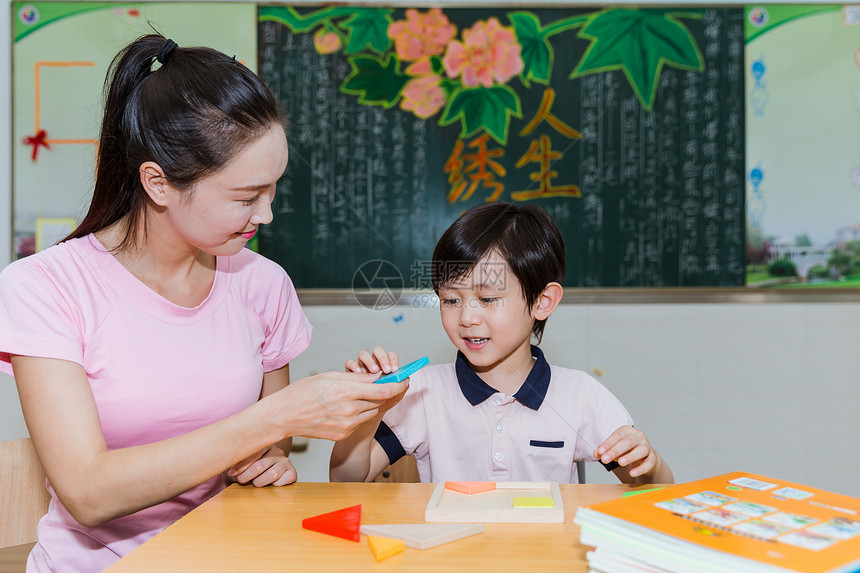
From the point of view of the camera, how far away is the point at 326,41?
239 cm

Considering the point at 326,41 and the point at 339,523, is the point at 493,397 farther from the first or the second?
the point at 326,41

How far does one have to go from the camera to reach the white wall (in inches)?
94.0

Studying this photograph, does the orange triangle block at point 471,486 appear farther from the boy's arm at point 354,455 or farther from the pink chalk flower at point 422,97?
the pink chalk flower at point 422,97

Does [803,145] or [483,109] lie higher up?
[483,109]

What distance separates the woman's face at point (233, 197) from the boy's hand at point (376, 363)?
0.25m

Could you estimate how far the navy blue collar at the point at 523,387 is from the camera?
4.10 ft

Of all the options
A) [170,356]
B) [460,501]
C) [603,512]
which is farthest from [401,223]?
[603,512]

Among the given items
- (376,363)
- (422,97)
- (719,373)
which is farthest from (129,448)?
(719,373)

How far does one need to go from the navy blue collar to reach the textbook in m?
0.48

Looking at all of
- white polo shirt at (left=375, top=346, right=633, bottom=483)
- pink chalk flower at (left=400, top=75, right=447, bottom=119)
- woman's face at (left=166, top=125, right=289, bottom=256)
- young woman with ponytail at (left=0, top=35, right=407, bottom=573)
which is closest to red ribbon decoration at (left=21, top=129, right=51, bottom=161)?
pink chalk flower at (left=400, top=75, right=447, bottom=119)

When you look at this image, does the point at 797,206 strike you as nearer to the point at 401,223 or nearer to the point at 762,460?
the point at 762,460

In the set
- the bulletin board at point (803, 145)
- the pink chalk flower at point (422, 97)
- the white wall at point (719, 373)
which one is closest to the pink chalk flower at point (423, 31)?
the pink chalk flower at point (422, 97)

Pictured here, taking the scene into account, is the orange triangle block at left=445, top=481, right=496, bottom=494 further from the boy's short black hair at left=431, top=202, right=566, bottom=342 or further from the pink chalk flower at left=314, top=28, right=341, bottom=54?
the pink chalk flower at left=314, top=28, right=341, bottom=54

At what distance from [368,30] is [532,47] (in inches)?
22.5
